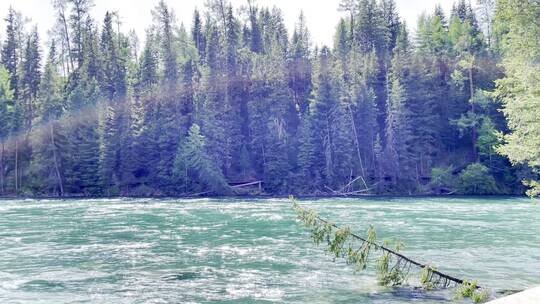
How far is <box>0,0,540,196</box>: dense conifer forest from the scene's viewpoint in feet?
189

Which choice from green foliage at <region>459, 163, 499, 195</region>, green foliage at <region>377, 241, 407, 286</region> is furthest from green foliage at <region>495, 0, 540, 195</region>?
green foliage at <region>459, 163, 499, 195</region>

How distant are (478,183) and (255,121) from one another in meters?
26.2

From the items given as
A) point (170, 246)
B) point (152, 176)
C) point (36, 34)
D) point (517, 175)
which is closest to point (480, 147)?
point (517, 175)

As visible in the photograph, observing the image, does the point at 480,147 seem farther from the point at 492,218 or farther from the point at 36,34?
the point at 36,34

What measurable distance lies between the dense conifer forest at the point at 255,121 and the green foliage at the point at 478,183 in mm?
126

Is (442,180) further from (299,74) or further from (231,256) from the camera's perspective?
(231,256)

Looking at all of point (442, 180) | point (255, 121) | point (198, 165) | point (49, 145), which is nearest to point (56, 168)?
point (49, 145)

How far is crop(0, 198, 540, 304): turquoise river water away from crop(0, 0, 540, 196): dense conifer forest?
2568 cm

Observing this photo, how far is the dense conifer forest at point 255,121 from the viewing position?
57.5 m

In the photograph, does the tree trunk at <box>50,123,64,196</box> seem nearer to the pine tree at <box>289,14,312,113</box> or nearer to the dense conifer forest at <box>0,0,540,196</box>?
the dense conifer forest at <box>0,0,540,196</box>

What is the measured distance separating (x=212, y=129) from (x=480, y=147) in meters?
30.2

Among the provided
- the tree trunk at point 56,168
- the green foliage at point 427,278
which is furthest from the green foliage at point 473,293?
the tree trunk at point 56,168

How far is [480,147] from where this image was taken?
5712cm

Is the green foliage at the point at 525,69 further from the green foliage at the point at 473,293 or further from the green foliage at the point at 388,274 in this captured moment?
the green foliage at the point at 473,293
